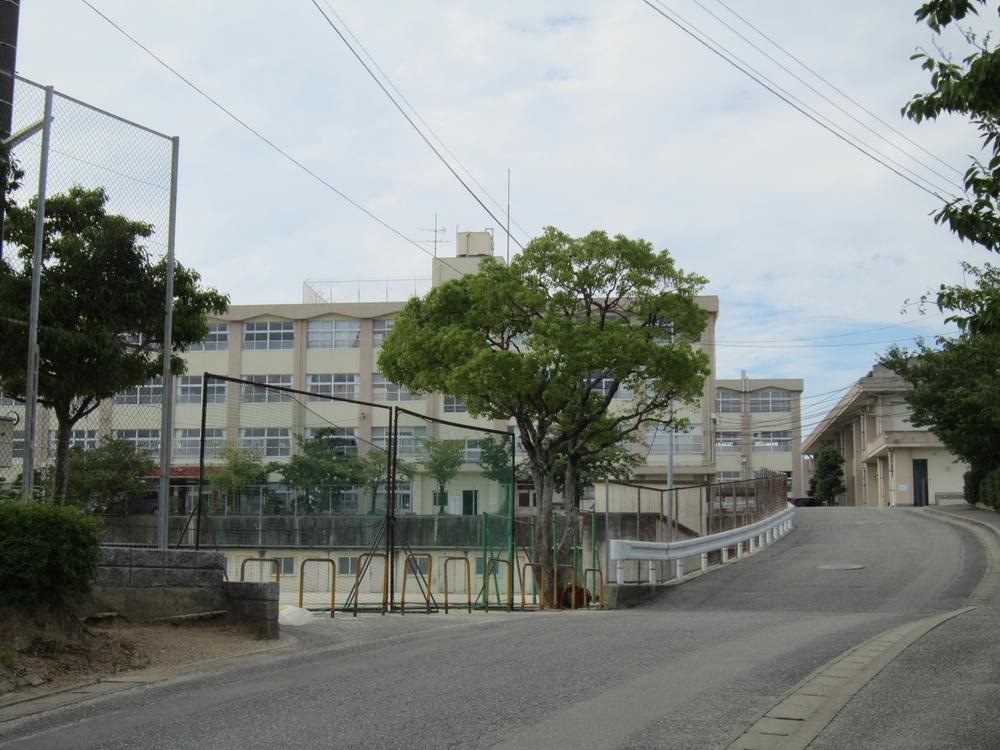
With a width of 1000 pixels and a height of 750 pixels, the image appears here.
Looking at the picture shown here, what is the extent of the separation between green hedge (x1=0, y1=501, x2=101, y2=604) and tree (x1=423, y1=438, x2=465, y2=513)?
792 centimetres

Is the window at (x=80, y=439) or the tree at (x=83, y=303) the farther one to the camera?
the window at (x=80, y=439)

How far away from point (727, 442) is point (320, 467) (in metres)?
73.3

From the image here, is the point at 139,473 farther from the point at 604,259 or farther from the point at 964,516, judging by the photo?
→ the point at 964,516

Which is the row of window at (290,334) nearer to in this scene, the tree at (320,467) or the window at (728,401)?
the window at (728,401)

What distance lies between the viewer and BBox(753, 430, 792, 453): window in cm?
8831

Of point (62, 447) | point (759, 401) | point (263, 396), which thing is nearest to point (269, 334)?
point (759, 401)

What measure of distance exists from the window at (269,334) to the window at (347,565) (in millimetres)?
46550

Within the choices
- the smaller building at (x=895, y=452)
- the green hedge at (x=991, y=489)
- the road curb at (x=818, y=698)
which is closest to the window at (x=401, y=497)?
the road curb at (x=818, y=698)

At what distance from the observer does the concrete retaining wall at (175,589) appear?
10078mm

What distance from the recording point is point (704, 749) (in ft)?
19.5

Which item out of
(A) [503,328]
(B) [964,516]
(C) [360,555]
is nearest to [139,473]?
(C) [360,555]

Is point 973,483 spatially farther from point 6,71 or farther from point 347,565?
point 6,71

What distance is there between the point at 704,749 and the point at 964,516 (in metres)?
36.3

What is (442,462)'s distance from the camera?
16969mm
